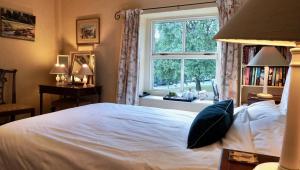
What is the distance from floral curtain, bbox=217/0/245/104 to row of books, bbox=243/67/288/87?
0.58ft

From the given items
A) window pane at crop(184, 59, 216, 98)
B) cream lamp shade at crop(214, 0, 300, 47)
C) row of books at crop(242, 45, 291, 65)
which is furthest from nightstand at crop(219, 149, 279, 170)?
window pane at crop(184, 59, 216, 98)

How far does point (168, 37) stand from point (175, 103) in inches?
46.3

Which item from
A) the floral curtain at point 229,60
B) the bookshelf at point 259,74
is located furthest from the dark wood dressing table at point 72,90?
the bookshelf at point 259,74

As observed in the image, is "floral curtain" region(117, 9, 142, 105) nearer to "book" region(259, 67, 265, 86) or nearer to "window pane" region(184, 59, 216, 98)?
"window pane" region(184, 59, 216, 98)

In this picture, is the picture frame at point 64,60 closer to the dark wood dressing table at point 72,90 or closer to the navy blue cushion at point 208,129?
the dark wood dressing table at point 72,90

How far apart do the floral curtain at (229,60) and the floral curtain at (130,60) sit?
1293 millimetres

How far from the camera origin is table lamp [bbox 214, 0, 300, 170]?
45 cm

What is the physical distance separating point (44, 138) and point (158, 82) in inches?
106

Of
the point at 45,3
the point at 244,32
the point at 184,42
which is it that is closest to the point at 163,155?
the point at 244,32

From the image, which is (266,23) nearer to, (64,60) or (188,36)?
(188,36)

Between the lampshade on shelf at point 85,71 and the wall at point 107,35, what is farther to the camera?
the wall at point 107,35

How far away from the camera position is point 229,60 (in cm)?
294

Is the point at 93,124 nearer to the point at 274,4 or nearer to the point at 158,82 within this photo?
the point at 274,4

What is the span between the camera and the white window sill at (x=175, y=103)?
3309mm
